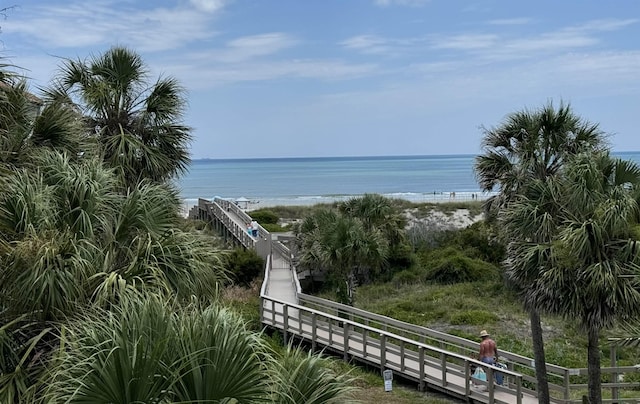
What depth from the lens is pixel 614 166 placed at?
30.9ft

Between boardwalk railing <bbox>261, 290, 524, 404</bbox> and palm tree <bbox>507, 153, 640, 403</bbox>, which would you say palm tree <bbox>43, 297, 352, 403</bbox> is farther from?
boardwalk railing <bbox>261, 290, 524, 404</bbox>

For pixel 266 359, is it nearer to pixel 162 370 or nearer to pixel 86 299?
pixel 162 370

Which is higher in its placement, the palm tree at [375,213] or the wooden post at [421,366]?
the palm tree at [375,213]

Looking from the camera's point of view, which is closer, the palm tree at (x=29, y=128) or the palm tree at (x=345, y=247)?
the palm tree at (x=29, y=128)

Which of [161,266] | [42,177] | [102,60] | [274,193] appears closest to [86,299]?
[161,266]

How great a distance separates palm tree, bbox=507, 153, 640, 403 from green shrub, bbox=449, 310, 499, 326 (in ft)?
Result: 35.8

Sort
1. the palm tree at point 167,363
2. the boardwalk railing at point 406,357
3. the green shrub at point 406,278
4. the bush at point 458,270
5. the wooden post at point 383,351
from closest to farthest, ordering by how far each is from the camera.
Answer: the palm tree at point 167,363
the boardwalk railing at point 406,357
the wooden post at point 383,351
the bush at point 458,270
the green shrub at point 406,278

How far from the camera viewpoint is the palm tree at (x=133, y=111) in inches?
495

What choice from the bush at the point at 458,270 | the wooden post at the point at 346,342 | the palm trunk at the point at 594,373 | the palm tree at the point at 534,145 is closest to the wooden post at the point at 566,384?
the palm trunk at the point at 594,373

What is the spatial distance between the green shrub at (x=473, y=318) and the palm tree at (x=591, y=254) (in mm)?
10902

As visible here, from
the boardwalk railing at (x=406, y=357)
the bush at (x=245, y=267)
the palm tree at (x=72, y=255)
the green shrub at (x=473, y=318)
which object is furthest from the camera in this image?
the bush at (x=245, y=267)

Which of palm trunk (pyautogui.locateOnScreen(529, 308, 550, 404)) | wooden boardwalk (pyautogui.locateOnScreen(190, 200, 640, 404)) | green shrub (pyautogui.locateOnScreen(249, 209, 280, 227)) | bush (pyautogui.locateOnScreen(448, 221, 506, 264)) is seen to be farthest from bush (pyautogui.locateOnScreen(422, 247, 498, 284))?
green shrub (pyautogui.locateOnScreen(249, 209, 280, 227))

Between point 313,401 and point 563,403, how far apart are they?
7716 millimetres

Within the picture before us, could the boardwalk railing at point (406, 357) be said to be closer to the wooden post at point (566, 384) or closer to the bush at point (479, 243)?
the wooden post at point (566, 384)
